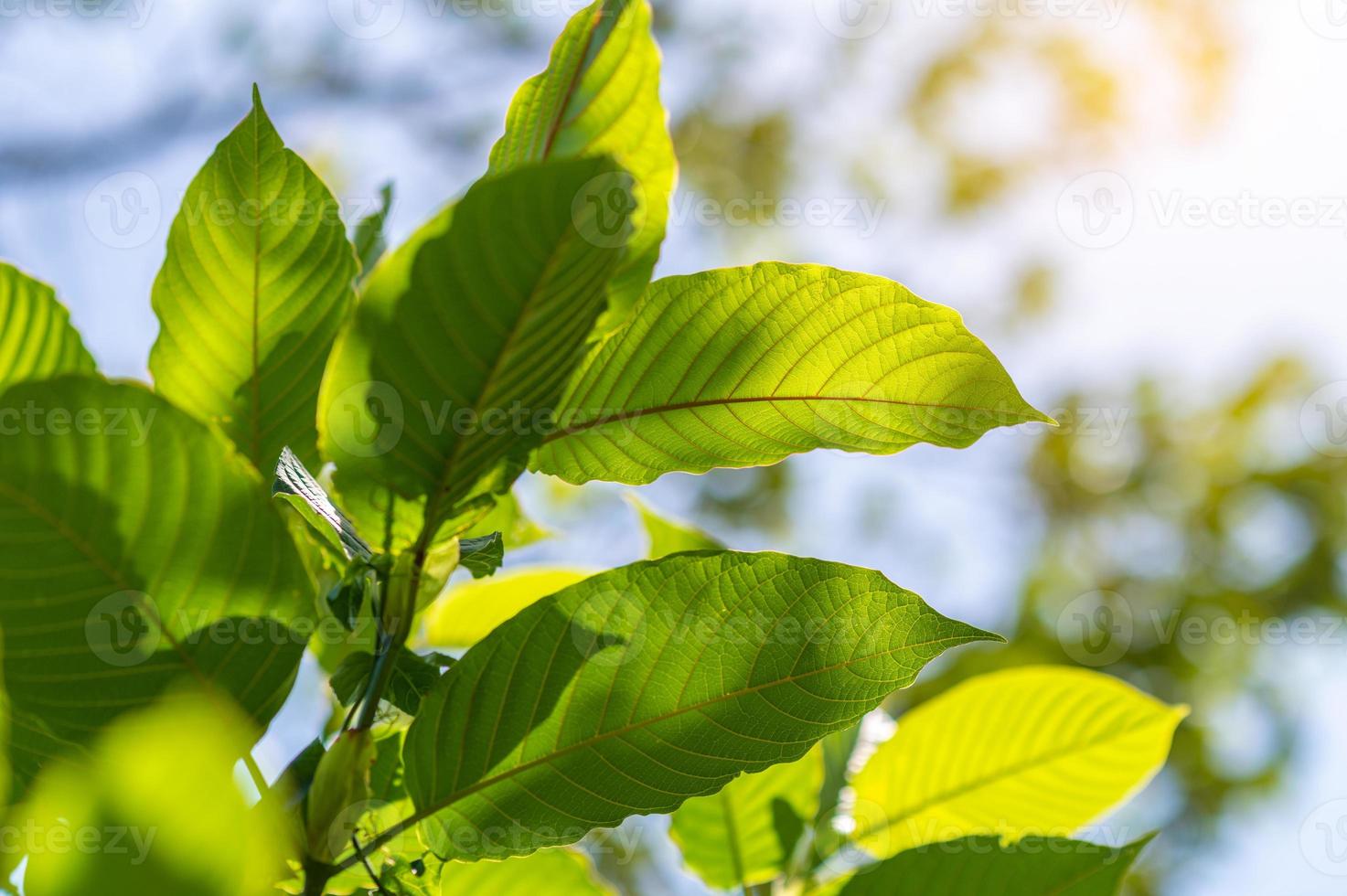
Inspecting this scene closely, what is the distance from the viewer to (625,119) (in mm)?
488

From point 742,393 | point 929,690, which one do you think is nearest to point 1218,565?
point 929,690

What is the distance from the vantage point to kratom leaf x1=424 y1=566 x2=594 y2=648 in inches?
39.7

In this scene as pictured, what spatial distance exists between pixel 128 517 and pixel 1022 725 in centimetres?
79

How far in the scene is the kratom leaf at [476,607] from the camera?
1008 millimetres

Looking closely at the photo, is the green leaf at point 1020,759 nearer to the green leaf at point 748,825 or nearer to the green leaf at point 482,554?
the green leaf at point 748,825

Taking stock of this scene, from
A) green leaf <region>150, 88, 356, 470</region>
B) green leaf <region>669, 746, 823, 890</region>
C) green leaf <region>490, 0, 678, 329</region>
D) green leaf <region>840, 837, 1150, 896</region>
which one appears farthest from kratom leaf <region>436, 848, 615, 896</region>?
green leaf <region>490, 0, 678, 329</region>

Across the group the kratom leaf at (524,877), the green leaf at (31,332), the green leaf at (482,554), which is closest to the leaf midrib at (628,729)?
the green leaf at (482,554)

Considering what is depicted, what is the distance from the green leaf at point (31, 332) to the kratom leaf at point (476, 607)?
47 cm

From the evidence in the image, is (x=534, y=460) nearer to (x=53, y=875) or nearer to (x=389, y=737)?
(x=389, y=737)

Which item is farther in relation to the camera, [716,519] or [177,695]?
[716,519]

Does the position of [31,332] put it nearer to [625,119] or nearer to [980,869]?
[625,119]

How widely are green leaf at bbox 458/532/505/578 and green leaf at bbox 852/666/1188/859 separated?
0.54 meters

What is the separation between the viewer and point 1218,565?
5.55 m

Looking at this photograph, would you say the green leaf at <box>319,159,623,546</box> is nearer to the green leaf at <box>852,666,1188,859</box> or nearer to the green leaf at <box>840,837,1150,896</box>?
the green leaf at <box>840,837,1150,896</box>
